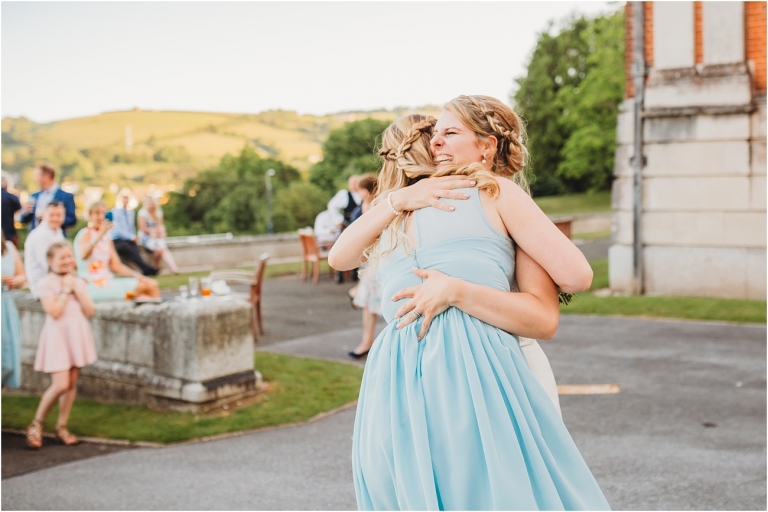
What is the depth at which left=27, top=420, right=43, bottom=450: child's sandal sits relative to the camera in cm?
637

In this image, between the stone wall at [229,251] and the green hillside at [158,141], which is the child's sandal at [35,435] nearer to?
the stone wall at [229,251]

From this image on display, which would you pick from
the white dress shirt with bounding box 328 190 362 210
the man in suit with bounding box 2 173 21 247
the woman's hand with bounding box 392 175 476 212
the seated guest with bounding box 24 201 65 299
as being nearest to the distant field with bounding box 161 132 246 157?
the white dress shirt with bounding box 328 190 362 210

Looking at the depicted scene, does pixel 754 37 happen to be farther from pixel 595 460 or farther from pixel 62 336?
pixel 62 336

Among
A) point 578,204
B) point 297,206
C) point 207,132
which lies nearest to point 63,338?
point 578,204

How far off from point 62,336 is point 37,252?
102cm

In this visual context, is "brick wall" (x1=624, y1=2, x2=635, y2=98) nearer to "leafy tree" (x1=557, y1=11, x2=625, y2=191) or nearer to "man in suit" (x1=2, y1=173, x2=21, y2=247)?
"man in suit" (x1=2, y1=173, x2=21, y2=247)

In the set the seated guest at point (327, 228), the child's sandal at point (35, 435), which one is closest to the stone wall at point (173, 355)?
the child's sandal at point (35, 435)

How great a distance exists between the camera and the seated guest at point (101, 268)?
29.7 feet

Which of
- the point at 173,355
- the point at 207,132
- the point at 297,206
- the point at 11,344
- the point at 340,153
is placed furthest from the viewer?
the point at 207,132

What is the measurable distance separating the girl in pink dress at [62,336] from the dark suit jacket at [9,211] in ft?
13.5

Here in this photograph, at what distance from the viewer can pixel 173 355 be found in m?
7.13

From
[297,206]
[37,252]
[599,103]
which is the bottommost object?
[37,252]

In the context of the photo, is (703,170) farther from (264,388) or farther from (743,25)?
(264,388)

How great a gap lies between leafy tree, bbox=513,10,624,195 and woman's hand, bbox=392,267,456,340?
131 ft
